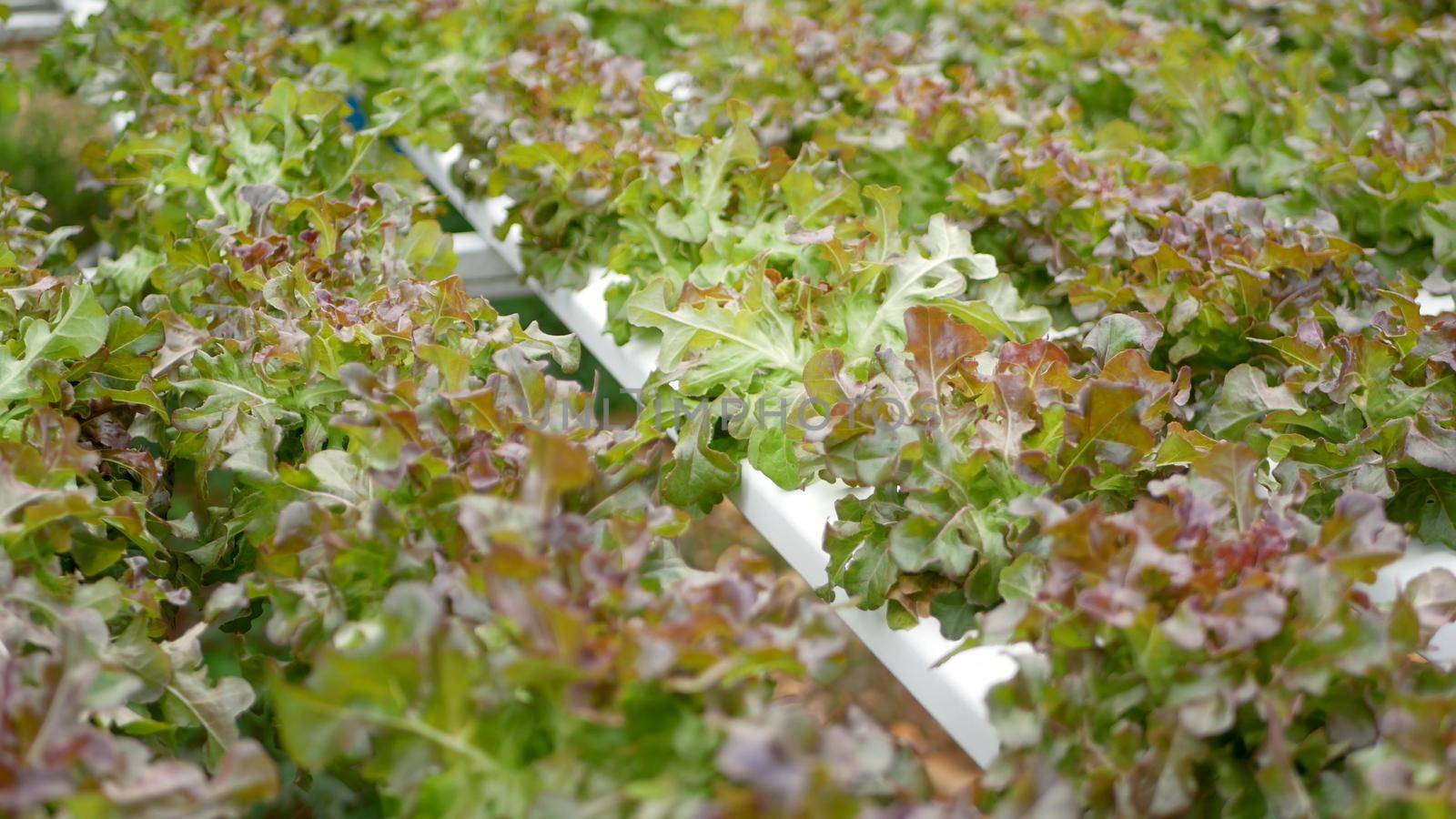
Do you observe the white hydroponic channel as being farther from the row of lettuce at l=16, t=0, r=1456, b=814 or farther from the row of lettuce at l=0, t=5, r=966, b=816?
the row of lettuce at l=0, t=5, r=966, b=816

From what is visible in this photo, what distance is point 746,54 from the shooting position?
9.86 feet

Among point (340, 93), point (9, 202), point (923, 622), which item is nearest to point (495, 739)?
point (923, 622)

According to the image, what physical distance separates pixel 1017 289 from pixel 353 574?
137 centimetres

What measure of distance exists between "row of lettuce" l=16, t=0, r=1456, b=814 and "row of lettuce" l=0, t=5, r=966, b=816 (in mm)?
30

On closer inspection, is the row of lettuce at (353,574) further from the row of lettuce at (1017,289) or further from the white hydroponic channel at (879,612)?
the white hydroponic channel at (879,612)

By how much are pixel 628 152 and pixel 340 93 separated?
0.87 meters

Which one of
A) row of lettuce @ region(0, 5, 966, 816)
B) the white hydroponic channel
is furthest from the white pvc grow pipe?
row of lettuce @ region(0, 5, 966, 816)

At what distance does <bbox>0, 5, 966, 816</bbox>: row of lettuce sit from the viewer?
0.99m

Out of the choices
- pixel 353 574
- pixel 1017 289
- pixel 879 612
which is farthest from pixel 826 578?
pixel 1017 289

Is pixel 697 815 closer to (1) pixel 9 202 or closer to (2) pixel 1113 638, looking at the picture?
(2) pixel 1113 638

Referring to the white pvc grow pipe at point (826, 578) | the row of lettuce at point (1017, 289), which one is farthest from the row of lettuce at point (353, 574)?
the white pvc grow pipe at point (826, 578)

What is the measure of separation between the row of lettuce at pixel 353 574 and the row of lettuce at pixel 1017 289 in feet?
0.10

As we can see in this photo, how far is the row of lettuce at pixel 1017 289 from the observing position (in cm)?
112

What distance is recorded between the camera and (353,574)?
4.26ft
